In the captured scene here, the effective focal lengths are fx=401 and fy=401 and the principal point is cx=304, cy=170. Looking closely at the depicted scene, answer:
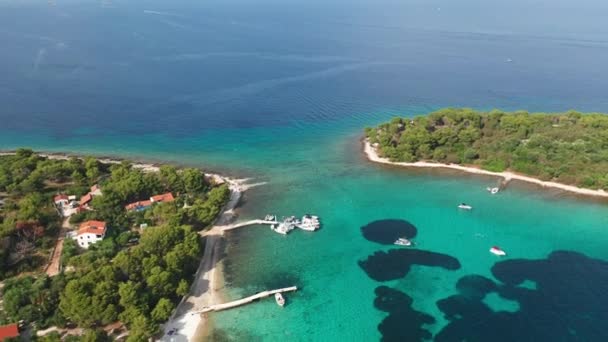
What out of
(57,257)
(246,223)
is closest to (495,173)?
(246,223)

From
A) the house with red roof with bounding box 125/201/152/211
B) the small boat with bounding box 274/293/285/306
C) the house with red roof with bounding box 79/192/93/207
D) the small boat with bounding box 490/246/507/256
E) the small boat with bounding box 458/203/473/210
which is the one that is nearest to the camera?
the small boat with bounding box 274/293/285/306

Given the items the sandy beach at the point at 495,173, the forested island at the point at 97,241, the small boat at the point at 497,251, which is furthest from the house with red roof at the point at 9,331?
the sandy beach at the point at 495,173

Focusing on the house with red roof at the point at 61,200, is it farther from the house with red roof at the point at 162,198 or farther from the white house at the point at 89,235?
the house with red roof at the point at 162,198

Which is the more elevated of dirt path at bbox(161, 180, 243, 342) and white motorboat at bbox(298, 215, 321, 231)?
white motorboat at bbox(298, 215, 321, 231)

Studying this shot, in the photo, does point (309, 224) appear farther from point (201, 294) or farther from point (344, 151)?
point (344, 151)

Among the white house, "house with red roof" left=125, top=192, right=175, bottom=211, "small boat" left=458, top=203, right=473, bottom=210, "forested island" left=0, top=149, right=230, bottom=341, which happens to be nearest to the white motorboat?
"forested island" left=0, top=149, right=230, bottom=341

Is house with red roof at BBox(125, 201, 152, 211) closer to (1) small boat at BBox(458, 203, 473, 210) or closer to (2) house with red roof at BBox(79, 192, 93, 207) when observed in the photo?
(2) house with red roof at BBox(79, 192, 93, 207)
